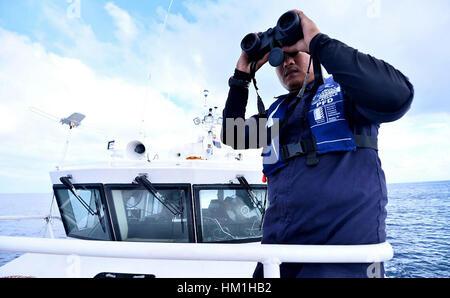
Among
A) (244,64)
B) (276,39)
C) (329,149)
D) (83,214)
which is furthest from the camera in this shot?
(83,214)

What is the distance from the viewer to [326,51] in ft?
3.38

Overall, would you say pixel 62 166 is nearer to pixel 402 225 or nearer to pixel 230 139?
pixel 230 139

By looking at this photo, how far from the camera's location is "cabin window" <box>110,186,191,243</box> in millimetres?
3691

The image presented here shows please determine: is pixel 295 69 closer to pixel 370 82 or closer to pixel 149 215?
pixel 370 82

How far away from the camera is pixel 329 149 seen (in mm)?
1129

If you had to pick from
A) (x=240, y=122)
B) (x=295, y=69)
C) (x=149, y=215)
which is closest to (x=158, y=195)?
(x=149, y=215)

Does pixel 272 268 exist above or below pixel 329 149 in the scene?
below

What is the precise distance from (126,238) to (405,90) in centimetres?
396

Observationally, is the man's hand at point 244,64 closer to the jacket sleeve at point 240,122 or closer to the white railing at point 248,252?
the jacket sleeve at point 240,122

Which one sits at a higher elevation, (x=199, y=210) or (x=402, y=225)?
(x=199, y=210)

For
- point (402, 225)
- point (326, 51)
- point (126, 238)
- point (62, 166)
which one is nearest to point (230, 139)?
point (326, 51)

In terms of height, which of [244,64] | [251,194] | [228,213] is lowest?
[228,213]

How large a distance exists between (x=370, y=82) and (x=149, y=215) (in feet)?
11.9

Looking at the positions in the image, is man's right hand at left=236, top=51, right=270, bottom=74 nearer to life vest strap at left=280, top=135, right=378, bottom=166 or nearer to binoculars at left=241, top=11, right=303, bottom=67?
binoculars at left=241, top=11, right=303, bottom=67
